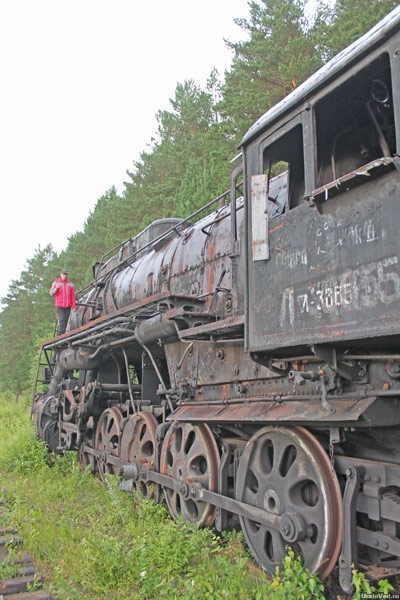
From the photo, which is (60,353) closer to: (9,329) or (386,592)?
(386,592)

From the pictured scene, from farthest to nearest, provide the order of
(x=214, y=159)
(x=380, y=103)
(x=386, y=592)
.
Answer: (x=214, y=159), (x=380, y=103), (x=386, y=592)

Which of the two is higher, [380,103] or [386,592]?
[380,103]

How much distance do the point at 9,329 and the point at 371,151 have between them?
38.6m

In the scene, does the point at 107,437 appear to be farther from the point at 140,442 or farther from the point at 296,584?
the point at 296,584

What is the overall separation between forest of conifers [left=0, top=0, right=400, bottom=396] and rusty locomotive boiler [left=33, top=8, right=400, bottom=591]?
11.9 metres

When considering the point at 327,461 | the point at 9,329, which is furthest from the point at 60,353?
the point at 9,329

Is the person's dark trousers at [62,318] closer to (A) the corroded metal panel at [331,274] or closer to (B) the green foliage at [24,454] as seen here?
(B) the green foliage at [24,454]

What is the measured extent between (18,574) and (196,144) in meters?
23.4

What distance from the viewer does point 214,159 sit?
61.9 feet

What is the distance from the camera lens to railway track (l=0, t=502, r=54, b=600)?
13.6ft

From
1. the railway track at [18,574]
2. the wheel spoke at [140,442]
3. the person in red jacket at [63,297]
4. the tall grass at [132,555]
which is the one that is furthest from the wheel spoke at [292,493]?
the person in red jacket at [63,297]

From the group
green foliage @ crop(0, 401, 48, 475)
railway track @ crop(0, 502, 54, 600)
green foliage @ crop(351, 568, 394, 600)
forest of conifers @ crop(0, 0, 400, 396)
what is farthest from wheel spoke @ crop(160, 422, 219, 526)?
forest of conifers @ crop(0, 0, 400, 396)

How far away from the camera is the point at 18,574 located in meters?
4.60

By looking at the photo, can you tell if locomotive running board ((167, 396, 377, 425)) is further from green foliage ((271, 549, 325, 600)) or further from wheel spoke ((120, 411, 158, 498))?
wheel spoke ((120, 411, 158, 498))
